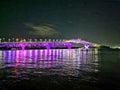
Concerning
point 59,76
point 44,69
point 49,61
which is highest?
point 49,61

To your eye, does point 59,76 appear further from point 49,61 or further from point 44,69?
point 49,61

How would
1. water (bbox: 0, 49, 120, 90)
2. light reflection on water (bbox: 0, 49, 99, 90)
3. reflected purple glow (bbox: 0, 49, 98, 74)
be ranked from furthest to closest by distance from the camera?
reflected purple glow (bbox: 0, 49, 98, 74), light reflection on water (bbox: 0, 49, 99, 90), water (bbox: 0, 49, 120, 90)

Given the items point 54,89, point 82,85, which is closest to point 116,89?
point 82,85

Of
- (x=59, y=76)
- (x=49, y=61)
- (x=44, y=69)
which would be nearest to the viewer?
(x=59, y=76)

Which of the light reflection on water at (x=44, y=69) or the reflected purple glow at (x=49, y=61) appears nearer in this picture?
the light reflection on water at (x=44, y=69)

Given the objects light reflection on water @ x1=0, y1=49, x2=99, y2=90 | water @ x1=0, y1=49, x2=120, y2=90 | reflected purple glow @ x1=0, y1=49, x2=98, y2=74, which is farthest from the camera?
reflected purple glow @ x1=0, y1=49, x2=98, y2=74

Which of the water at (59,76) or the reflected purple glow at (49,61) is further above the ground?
the reflected purple glow at (49,61)

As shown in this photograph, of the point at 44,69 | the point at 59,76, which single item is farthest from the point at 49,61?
the point at 59,76

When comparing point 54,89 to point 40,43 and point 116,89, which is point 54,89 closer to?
point 116,89

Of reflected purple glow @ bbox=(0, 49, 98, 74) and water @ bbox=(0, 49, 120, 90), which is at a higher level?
reflected purple glow @ bbox=(0, 49, 98, 74)

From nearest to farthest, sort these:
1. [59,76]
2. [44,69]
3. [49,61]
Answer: [59,76]
[44,69]
[49,61]

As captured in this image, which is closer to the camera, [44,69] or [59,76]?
[59,76]

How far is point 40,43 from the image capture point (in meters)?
170

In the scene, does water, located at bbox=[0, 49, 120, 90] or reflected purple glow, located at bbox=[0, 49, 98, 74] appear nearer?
water, located at bbox=[0, 49, 120, 90]
